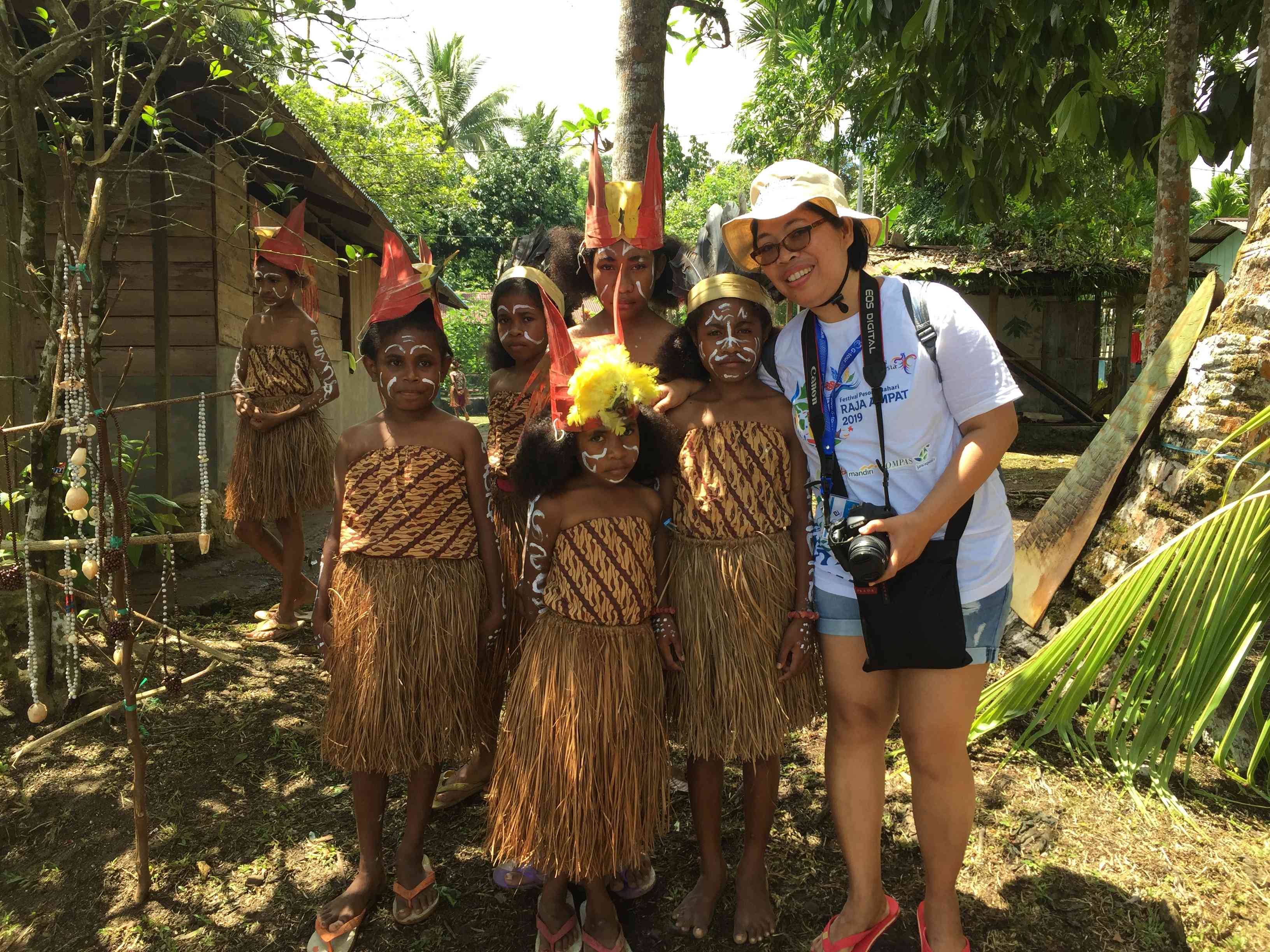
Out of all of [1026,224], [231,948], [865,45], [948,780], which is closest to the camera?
[948,780]

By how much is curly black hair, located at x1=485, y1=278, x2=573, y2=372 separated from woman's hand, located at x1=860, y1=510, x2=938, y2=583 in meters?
1.15

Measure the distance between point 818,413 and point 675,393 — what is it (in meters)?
0.44

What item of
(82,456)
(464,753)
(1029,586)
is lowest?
(464,753)

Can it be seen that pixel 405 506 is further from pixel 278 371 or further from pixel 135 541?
pixel 278 371

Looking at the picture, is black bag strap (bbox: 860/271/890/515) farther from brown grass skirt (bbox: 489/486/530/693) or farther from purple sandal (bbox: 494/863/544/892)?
purple sandal (bbox: 494/863/544/892)

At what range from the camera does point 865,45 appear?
6.12 meters

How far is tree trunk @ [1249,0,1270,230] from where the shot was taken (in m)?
3.69

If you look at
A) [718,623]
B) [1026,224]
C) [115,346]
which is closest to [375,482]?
[718,623]

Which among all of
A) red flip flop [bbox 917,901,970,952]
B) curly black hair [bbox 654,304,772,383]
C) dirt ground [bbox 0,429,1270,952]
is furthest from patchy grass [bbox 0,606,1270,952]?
curly black hair [bbox 654,304,772,383]

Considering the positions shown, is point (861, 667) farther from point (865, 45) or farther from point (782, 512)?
point (865, 45)

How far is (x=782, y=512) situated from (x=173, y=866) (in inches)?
80.3

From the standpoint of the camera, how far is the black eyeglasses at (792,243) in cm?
204

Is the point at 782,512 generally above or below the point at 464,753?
above

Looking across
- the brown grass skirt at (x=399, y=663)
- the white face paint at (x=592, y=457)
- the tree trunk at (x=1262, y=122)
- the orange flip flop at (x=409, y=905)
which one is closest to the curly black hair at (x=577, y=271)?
the white face paint at (x=592, y=457)
